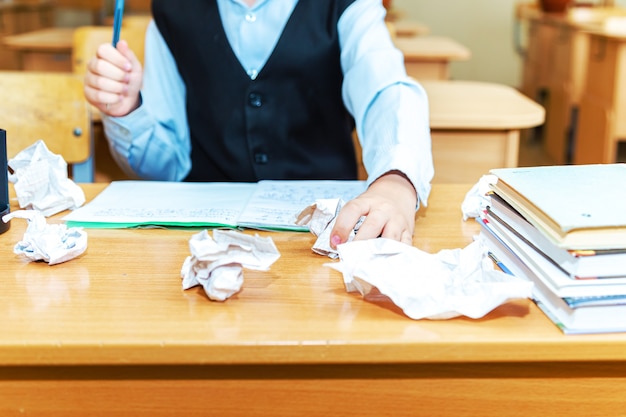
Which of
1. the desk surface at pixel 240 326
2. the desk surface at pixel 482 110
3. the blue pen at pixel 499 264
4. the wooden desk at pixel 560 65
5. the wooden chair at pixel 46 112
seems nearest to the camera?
the desk surface at pixel 240 326

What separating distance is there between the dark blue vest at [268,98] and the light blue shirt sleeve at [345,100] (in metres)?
0.03

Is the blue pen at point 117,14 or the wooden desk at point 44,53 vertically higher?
the blue pen at point 117,14

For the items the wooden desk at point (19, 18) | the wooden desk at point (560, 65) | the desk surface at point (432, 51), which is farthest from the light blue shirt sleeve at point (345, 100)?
the wooden desk at point (19, 18)

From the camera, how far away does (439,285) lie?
25.5 inches

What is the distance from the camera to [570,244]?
0.60 meters

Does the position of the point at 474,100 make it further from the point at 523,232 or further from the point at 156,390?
the point at 156,390

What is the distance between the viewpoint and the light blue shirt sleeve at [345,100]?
3.31 feet

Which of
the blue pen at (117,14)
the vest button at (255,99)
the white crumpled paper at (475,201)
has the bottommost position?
the white crumpled paper at (475,201)

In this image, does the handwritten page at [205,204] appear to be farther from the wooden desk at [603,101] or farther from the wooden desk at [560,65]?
the wooden desk at [560,65]

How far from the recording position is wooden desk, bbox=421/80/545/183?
1.67 m

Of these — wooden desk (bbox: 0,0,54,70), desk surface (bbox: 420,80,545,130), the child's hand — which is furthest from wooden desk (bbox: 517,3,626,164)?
wooden desk (bbox: 0,0,54,70)

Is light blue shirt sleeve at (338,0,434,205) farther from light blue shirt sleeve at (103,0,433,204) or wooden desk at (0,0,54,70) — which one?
wooden desk at (0,0,54,70)

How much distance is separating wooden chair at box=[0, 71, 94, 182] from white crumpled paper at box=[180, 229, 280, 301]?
897 mm

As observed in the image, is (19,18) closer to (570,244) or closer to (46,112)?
(46,112)
